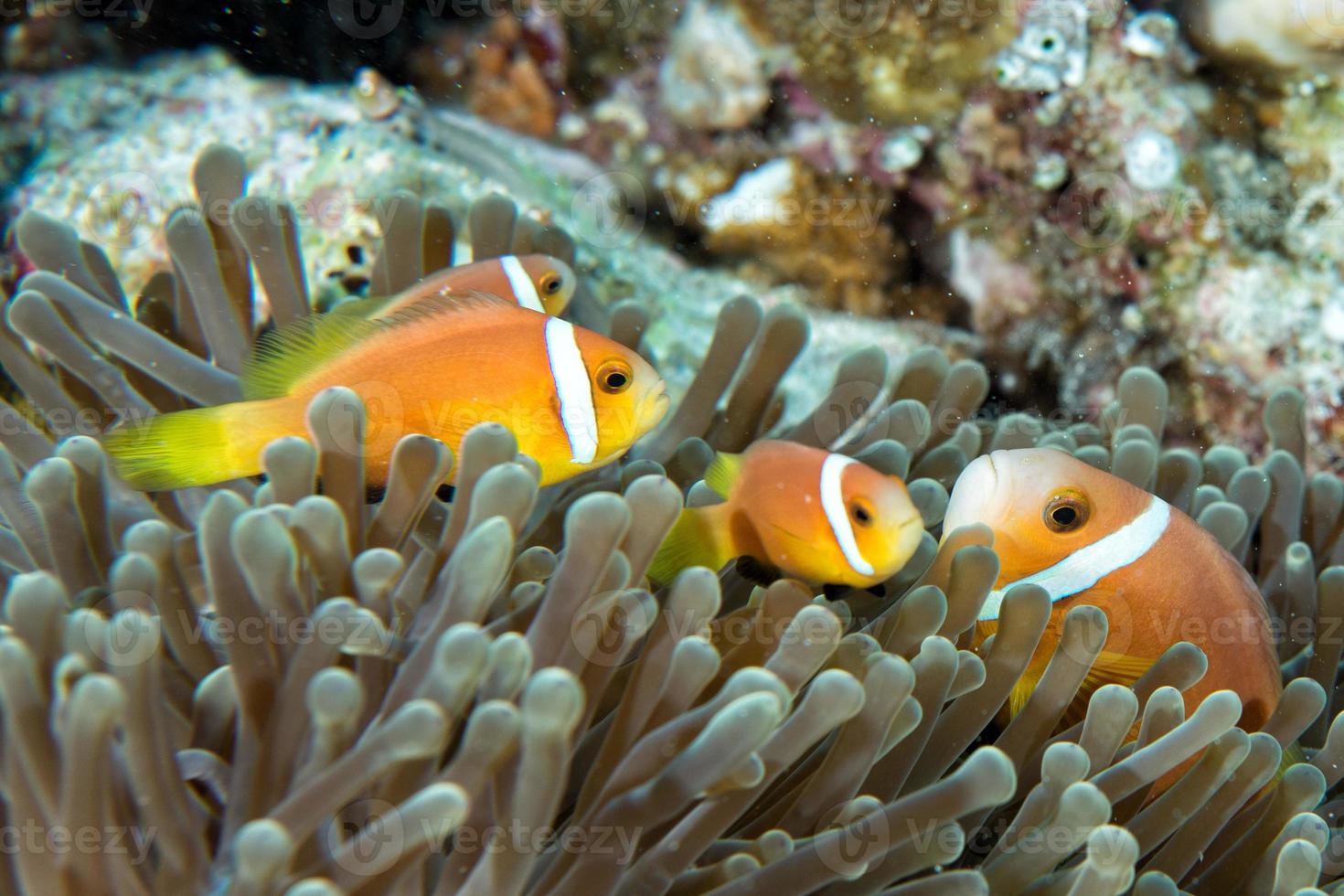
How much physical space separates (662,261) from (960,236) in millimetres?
1034

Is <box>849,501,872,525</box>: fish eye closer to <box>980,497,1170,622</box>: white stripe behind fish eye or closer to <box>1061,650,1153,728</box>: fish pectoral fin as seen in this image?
<box>980,497,1170,622</box>: white stripe behind fish eye

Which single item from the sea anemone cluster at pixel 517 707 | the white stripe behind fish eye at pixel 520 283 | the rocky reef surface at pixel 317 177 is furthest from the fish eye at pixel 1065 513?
the rocky reef surface at pixel 317 177

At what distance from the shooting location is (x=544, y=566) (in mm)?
1541

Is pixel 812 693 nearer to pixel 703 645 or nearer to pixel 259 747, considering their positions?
pixel 703 645

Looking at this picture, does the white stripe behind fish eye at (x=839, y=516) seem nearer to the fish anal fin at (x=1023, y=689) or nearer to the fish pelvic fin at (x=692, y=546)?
the fish pelvic fin at (x=692, y=546)

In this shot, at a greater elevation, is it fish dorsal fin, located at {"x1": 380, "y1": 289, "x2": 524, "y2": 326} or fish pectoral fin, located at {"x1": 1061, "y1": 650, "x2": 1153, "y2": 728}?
fish dorsal fin, located at {"x1": 380, "y1": 289, "x2": 524, "y2": 326}

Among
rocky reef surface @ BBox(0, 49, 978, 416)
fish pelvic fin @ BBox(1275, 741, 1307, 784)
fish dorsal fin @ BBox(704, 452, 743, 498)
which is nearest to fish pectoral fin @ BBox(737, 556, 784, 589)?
fish dorsal fin @ BBox(704, 452, 743, 498)

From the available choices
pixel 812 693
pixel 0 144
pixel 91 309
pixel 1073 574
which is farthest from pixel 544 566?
pixel 0 144

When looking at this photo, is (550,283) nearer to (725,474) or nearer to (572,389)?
(572,389)

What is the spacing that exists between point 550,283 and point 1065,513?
1.10 metres

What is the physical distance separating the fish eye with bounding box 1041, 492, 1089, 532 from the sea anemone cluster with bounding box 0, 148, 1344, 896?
148 mm

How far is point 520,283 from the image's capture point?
2029mm

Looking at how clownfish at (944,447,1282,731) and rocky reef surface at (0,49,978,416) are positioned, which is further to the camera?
rocky reef surface at (0,49,978,416)

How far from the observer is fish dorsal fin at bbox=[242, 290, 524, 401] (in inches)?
64.1
